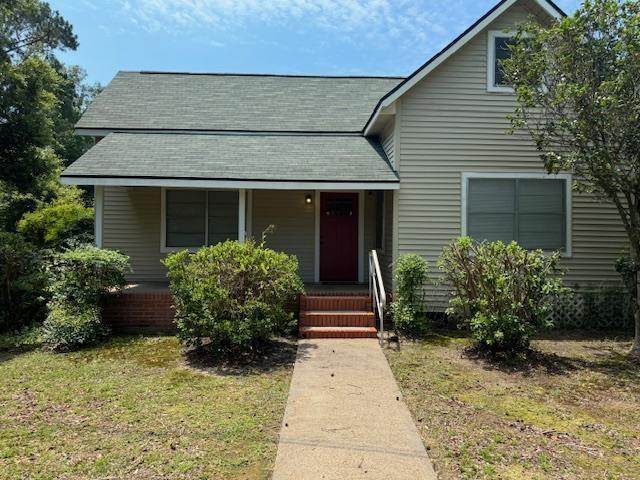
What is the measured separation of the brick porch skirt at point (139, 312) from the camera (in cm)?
825

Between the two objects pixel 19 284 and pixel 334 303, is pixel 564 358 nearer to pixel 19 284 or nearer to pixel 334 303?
pixel 334 303

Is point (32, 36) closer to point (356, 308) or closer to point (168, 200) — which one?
point (168, 200)

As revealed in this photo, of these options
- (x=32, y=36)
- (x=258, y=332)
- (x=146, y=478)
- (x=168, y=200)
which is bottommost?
(x=146, y=478)

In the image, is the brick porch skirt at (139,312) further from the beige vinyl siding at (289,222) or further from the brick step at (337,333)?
the beige vinyl siding at (289,222)

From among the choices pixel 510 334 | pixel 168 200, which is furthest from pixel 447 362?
pixel 168 200

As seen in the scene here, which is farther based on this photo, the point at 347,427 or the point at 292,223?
the point at 292,223

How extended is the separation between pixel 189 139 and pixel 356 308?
566 centimetres

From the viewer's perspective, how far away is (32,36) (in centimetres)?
3294

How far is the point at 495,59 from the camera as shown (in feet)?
28.7

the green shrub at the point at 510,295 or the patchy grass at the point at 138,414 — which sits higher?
the green shrub at the point at 510,295

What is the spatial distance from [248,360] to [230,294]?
0.99 m

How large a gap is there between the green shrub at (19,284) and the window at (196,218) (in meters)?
2.98

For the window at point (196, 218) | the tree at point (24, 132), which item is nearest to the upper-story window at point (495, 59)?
the window at point (196, 218)

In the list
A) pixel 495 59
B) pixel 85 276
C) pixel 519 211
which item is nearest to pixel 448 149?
pixel 519 211
